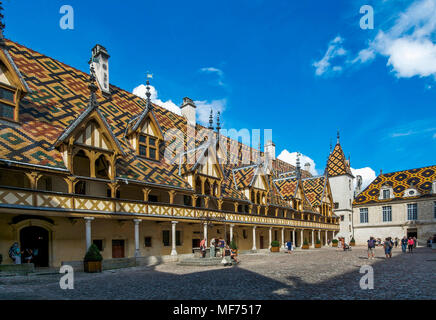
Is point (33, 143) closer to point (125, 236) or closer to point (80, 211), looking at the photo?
point (80, 211)

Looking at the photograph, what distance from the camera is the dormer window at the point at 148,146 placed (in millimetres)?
24984

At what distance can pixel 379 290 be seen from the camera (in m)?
10.5

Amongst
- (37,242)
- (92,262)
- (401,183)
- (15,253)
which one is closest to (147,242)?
(92,262)

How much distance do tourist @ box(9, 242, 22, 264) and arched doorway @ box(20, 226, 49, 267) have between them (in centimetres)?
151

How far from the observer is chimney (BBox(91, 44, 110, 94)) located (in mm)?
27125

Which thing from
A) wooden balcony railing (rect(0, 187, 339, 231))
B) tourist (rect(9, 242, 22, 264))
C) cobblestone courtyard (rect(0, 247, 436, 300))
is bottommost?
cobblestone courtyard (rect(0, 247, 436, 300))

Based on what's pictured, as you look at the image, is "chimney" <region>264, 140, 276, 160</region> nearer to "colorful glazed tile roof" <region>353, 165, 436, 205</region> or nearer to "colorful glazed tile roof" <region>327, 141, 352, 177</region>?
"colorful glazed tile roof" <region>327, 141, 352, 177</region>

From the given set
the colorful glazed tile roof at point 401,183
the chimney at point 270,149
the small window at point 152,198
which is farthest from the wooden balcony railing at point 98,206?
the colorful glazed tile roof at point 401,183

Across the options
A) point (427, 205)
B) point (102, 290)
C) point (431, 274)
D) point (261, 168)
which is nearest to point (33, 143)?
point (102, 290)

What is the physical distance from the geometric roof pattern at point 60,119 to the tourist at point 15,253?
3965 mm

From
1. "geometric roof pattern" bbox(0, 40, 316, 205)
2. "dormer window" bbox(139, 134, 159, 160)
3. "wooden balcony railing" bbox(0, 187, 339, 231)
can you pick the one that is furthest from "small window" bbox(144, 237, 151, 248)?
"dormer window" bbox(139, 134, 159, 160)
